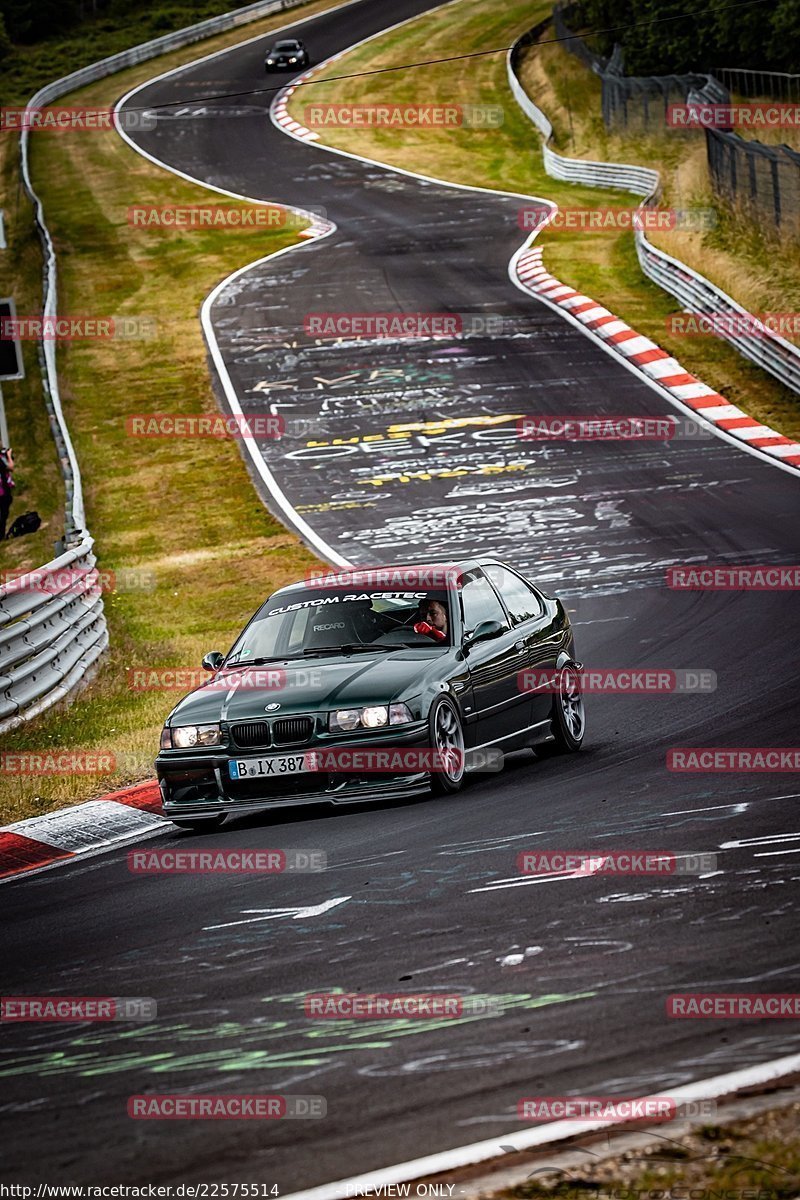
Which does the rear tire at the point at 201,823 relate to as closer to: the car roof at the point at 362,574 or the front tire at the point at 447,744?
the front tire at the point at 447,744

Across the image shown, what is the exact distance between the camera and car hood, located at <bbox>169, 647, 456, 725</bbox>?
9781 millimetres

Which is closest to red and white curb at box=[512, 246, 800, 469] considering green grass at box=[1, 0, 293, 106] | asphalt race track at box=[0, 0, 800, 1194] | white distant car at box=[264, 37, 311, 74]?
asphalt race track at box=[0, 0, 800, 1194]

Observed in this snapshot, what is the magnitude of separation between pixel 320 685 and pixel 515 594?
222 cm

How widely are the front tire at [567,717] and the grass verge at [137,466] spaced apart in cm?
297

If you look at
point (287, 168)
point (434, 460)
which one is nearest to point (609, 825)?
point (434, 460)

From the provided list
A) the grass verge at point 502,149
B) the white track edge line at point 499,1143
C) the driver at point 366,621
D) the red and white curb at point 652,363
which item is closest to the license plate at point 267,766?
the driver at point 366,621

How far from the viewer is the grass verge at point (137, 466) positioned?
1379cm

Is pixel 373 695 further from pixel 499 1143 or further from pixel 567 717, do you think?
pixel 499 1143

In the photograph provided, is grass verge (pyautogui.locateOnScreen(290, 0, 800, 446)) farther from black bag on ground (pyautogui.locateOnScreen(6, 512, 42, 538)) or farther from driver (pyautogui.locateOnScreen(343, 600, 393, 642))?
driver (pyautogui.locateOnScreen(343, 600, 393, 642))

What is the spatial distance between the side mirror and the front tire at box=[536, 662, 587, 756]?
687mm

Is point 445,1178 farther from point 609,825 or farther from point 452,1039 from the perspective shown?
point 609,825

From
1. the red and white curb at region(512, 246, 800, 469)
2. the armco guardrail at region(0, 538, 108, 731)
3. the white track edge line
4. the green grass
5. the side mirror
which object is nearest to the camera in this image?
the white track edge line

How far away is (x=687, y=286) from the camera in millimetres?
31609

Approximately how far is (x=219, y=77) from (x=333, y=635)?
58862 mm
